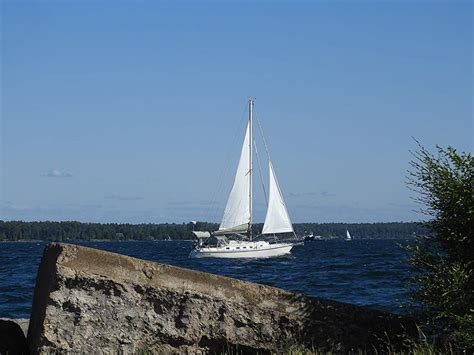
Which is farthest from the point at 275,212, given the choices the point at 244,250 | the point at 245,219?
the point at 244,250

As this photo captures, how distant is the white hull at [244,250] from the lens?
209 ft

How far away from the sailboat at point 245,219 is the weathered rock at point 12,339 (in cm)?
5486

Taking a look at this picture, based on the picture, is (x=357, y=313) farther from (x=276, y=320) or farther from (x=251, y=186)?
(x=251, y=186)

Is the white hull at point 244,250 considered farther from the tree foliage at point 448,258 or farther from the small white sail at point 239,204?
the tree foliage at point 448,258

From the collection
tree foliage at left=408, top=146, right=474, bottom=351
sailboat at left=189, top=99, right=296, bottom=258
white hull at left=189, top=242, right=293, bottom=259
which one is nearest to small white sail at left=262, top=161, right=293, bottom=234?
sailboat at left=189, top=99, right=296, bottom=258

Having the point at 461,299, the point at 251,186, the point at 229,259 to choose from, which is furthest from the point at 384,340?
the point at 251,186

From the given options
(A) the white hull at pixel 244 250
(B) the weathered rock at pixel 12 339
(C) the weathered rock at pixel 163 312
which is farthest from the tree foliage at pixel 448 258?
(A) the white hull at pixel 244 250

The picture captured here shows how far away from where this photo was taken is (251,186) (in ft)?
218

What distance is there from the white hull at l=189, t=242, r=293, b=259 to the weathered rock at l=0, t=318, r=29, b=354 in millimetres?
54018

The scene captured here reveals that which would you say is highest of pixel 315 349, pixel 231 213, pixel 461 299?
pixel 231 213

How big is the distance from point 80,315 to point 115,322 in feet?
1.23

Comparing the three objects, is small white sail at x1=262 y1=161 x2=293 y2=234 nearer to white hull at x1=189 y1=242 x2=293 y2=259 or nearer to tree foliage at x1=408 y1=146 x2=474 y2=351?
white hull at x1=189 y1=242 x2=293 y2=259

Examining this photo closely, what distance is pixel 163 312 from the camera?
28.6 ft

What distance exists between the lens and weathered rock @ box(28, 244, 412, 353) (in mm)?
8445
